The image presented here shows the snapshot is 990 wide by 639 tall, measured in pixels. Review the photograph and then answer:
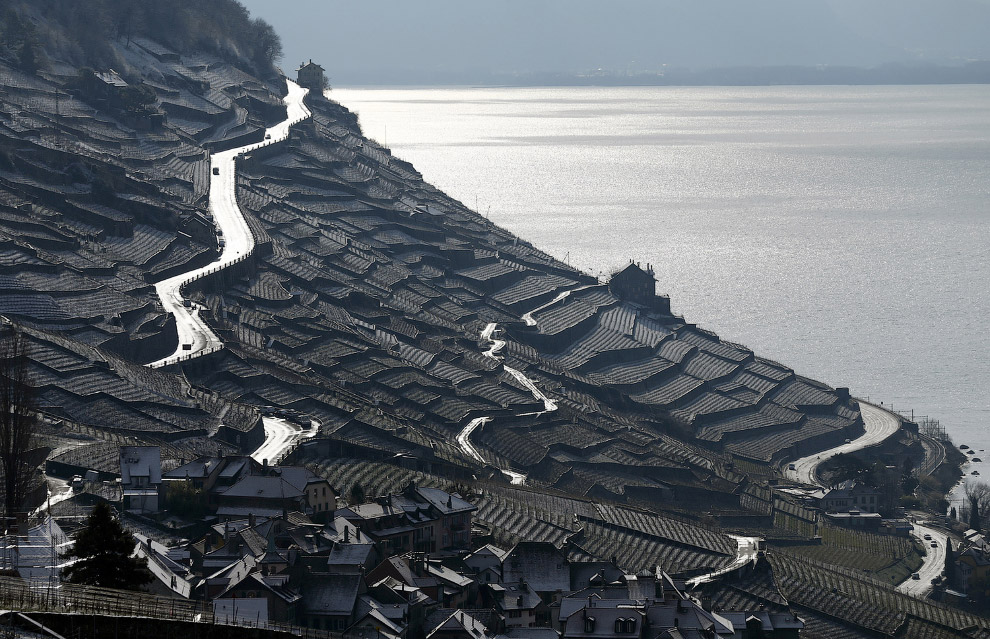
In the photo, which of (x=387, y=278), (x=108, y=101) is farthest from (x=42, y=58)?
(x=387, y=278)

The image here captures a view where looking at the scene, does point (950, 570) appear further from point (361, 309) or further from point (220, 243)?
point (220, 243)

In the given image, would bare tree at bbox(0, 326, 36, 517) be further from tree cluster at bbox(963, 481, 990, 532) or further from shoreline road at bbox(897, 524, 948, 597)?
tree cluster at bbox(963, 481, 990, 532)

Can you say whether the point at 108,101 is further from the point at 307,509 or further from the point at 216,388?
the point at 307,509

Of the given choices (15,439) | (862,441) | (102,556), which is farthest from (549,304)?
(102,556)

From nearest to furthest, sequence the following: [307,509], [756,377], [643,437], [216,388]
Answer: [307,509]
[216,388]
[643,437]
[756,377]

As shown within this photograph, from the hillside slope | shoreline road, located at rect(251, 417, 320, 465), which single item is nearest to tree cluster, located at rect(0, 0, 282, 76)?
the hillside slope

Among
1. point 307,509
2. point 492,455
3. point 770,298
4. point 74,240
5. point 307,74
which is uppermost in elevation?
point 307,74

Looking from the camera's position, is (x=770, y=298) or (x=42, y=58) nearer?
(x=42, y=58)
